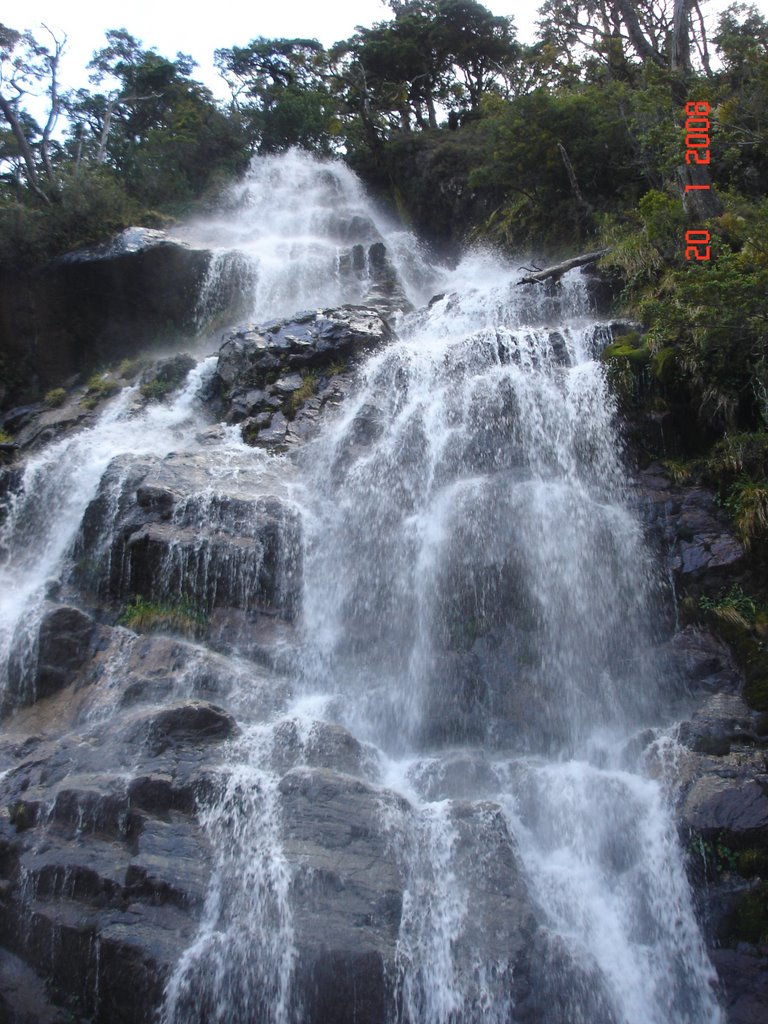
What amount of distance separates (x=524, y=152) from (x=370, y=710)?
602 inches

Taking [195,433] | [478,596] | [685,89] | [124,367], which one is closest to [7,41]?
[124,367]

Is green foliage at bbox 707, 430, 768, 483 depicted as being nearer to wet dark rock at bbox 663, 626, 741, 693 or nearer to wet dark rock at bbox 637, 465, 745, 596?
wet dark rock at bbox 637, 465, 745, 596

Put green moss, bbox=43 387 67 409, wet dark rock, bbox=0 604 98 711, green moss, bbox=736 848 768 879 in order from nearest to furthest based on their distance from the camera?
green moss, bbox=736 848 768 879 → wet dark rock, bbox=0 604 98 711 → green moss, bbox=43 387 67 409

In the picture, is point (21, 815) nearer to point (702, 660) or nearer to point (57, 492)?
point (57, 492)

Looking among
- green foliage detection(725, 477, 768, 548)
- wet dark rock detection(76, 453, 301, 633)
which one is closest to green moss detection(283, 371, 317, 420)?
wet dark rock detection(76, 453, 301, 633)

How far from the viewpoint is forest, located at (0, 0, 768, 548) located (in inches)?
416

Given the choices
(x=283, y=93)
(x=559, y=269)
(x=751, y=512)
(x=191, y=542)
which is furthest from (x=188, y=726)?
(x=283, y=93)

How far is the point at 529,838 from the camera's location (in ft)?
23.6

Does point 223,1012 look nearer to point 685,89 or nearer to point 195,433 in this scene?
point 195,433

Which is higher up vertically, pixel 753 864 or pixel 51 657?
pixel 51 657

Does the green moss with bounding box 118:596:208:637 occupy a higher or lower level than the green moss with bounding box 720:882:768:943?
higher

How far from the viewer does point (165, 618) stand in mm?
10039

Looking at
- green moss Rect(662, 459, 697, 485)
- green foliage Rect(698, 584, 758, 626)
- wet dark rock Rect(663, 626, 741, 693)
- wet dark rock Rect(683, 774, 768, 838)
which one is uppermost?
green moss Rect(662, 459, 697, 485)
